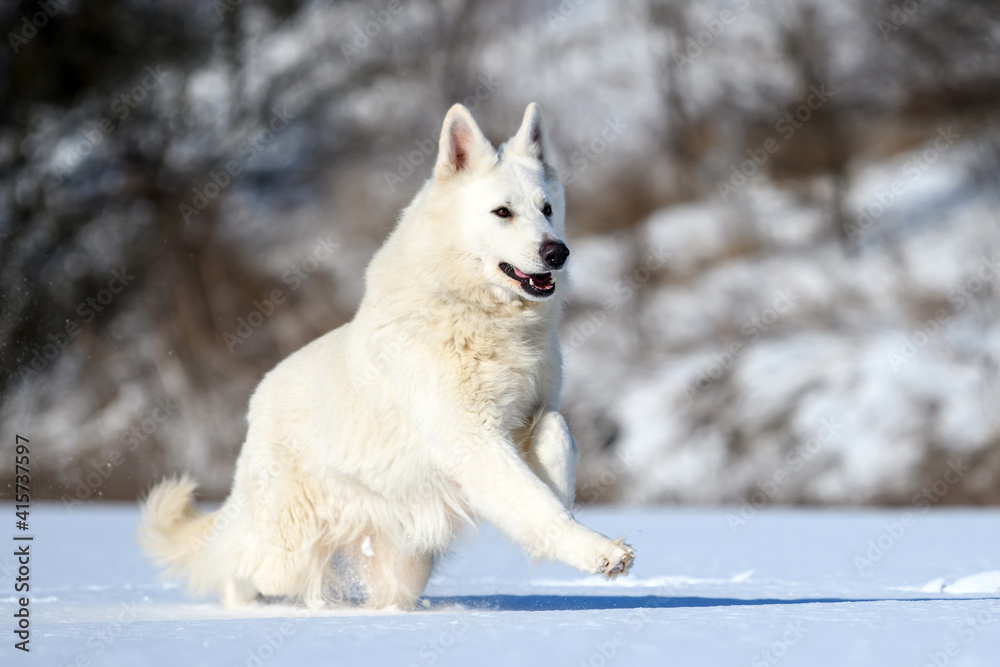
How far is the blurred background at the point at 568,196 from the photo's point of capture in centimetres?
1385

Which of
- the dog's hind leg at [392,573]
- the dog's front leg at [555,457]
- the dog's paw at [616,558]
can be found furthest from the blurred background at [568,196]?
the dog's paw at [616,558]

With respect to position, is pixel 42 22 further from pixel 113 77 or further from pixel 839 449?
pixel 839 449

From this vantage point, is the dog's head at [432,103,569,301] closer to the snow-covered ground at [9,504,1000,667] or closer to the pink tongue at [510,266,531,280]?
the pink tongue at [510,266,531,280]

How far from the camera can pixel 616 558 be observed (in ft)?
10.8

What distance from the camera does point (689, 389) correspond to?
13.1m

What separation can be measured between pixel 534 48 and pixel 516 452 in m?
17.1

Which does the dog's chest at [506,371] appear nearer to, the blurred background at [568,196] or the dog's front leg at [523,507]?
the dog's front leg at [523,507]

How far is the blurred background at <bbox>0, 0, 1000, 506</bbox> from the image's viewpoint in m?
13.9

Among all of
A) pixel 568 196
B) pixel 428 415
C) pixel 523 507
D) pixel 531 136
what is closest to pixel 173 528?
pixel 428 415

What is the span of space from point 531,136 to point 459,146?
0.36 m

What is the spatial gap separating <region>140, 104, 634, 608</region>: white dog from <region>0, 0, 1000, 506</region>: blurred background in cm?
818

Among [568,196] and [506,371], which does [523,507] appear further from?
[568,196]

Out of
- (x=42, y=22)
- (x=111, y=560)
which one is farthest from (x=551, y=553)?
(x=42, y=22)

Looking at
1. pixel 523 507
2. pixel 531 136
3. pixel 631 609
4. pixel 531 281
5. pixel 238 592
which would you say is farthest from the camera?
pixel 238 592
